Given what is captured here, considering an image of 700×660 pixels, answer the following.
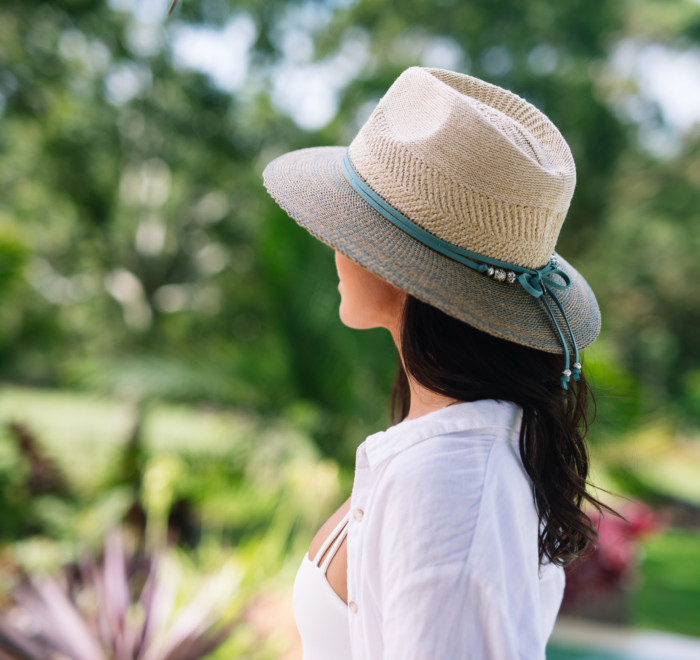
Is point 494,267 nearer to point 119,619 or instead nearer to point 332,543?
point 332,543

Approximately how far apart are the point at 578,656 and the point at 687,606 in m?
2.51

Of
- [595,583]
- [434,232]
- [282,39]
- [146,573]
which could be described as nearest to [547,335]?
[434,232]

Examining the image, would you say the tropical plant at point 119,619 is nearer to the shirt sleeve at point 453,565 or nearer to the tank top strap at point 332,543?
the tank top strap at point 332,543

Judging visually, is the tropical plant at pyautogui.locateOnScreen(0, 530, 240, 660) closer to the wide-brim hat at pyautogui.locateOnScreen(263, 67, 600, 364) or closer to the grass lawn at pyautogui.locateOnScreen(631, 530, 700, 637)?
the wide-brim hat at pyautogui.locateOnScreen(263, 67, 600, 364)

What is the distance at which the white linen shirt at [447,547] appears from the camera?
2.46 ft

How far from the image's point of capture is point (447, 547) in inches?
29.9

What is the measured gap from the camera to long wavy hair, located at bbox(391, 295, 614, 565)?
935 millimetres

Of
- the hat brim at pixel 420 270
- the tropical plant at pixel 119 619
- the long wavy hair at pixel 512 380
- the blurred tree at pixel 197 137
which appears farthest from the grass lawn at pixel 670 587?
the hat brim at pixel 420 270

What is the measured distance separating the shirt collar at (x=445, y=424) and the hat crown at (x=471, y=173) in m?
0.20

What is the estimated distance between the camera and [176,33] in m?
6.74

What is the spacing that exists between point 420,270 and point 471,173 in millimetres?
138

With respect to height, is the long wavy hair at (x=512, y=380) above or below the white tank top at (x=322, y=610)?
above

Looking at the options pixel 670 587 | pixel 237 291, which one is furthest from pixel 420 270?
pixel 237 291

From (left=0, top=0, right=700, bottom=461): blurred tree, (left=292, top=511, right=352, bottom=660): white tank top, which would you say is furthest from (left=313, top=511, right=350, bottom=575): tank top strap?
(left=0, top=0, right=700, bottom=461): blurred tree
